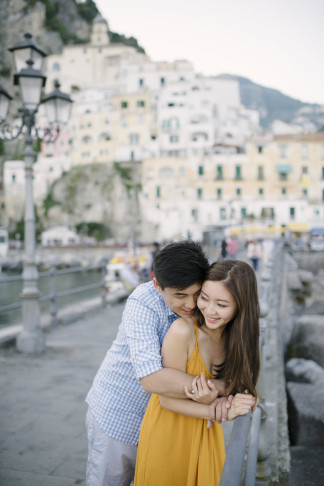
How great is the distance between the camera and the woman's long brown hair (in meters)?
1.71

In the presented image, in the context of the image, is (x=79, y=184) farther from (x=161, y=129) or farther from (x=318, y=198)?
(x=318, y=198)

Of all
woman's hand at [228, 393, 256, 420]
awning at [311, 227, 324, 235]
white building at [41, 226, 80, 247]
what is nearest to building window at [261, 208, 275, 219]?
awning at [311, 227, 324, 235]

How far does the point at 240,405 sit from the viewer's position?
5.39 ft

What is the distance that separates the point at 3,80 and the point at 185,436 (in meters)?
75.8

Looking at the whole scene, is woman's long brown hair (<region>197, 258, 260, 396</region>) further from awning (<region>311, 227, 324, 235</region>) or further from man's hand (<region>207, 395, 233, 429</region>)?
awning (<region>311, 227, 324, 235</region>)

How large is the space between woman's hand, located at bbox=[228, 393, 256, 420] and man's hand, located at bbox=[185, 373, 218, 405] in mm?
78

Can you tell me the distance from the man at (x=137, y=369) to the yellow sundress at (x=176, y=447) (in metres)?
0.14

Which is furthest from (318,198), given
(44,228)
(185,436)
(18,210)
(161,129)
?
(185,436)

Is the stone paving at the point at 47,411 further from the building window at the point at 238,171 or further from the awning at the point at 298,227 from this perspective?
the building window at the point at 238,171

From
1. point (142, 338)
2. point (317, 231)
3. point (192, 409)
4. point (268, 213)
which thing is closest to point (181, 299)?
point (142, 338)

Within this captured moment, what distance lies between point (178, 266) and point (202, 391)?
1.61 feet

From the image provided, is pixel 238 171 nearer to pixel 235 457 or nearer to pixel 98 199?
A: pixel 98 199

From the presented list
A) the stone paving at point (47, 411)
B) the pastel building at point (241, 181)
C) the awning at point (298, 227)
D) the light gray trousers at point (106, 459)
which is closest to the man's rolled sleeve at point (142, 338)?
the light gray trousers at point (106, 459)

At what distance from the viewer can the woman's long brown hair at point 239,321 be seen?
1712 millimetres
